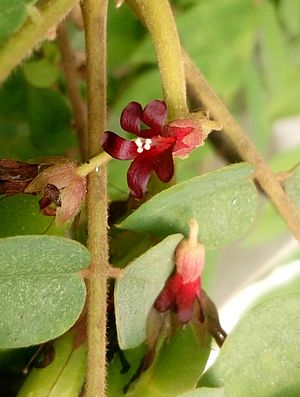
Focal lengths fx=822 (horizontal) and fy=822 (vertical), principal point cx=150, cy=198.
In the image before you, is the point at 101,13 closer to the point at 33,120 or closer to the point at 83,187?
the point at 83,187

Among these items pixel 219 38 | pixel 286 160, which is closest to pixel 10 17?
pixel 219 38

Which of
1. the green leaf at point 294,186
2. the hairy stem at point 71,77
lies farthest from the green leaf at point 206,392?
the hairy stem at point 71,77

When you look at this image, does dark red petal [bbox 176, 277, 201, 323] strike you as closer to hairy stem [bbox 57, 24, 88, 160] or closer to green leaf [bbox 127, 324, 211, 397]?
green leaf [bbox 127, 324, 211, 397]

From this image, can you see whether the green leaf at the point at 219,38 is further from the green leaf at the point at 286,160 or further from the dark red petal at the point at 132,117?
the dark red petal at the point at 132,117

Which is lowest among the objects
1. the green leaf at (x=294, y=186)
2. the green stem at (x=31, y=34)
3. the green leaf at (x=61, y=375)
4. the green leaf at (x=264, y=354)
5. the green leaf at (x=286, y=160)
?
the green leaf at (x=264, y=354)

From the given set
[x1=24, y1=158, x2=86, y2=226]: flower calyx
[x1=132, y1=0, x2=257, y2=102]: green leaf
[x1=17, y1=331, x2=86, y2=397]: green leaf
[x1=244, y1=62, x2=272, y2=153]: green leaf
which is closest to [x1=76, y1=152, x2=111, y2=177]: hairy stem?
[x1=24, y1=158, x2=86, y2=226]: flower calyx

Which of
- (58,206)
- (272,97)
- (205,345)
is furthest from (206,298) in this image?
(272,97)
